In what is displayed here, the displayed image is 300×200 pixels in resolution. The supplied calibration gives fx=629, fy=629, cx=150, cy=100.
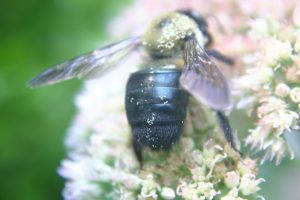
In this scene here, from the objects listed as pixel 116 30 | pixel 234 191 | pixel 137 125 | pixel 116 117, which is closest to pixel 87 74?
pixel 116 117

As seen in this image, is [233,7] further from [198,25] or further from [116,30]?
[116,30]

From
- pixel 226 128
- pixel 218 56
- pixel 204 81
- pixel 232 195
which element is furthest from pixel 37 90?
pixel 204 81

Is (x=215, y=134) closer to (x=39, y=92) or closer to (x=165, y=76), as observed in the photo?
(x=165, y=76)

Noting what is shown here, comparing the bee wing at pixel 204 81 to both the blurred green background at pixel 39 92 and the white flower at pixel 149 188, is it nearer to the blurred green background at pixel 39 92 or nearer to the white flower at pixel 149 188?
the white flower at pixel 149 188

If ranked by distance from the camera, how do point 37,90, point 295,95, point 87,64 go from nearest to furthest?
point 295,95 < point 87,64 < point 37,90

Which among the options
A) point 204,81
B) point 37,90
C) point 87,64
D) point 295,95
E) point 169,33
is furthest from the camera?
point 37,90

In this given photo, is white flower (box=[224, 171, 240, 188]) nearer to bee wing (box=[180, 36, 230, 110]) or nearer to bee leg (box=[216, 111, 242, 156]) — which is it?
bee leg (box=[216, 111, 242, 156])

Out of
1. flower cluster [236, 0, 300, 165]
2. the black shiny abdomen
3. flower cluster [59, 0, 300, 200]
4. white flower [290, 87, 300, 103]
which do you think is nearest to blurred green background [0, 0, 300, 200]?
flower cluster [59, 0, 300, 200]

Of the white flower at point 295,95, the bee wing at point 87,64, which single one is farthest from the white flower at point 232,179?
the bee wing at point 87,64
